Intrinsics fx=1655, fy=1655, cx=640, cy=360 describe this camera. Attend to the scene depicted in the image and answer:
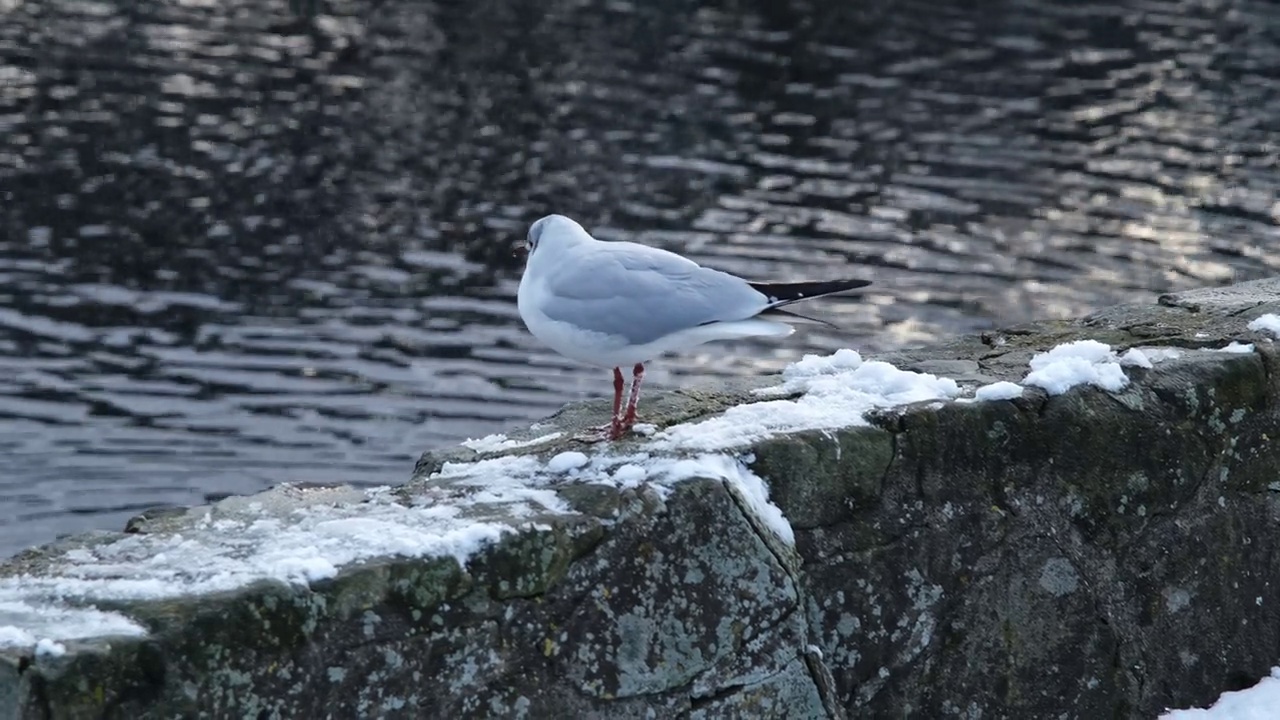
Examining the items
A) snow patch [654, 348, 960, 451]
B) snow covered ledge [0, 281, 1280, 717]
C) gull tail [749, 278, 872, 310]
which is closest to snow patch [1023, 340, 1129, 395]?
snow covered ledge [0, 281, 1280, 717]

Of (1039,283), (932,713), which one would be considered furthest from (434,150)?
(932,713)

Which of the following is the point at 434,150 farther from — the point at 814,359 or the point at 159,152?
the point at 814,359

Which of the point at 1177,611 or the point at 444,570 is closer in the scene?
the point at 444,570

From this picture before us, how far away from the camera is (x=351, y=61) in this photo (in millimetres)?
23062

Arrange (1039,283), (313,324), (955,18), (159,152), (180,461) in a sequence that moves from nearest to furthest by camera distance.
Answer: (180,461) < (313,324) < (1039,283) < (159,152) < (955,18)

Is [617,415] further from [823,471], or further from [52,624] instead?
[52,624]

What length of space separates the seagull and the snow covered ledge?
13.5 inches

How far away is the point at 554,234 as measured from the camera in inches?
236

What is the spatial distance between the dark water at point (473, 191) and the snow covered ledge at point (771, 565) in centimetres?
589

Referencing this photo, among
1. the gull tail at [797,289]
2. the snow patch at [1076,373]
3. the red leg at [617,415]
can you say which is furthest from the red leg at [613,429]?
the snow patch at [1076,373]

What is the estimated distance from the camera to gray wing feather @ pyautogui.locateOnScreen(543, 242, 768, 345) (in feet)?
18.2

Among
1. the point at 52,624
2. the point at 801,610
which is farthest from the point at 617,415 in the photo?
the point at 52,624

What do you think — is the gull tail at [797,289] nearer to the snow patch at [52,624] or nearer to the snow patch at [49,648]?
the snow patch at [52,624]

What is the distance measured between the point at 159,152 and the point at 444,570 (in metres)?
14.6
